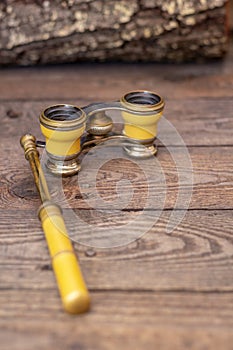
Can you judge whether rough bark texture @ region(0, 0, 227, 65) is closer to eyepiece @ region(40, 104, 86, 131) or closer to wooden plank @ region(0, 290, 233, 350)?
eyepiece @ region(40, 104, 86, 131)

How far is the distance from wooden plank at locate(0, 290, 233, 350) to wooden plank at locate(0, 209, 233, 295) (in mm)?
21

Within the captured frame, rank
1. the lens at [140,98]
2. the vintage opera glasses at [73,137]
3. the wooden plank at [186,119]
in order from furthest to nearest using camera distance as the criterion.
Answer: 1. the wooden plank at [186,119]
2. the lens at [140,98]
3. the vintage opera glasses at [73,137]

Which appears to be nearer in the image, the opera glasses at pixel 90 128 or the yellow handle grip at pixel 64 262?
the yellow handle grip at pixel 64 262

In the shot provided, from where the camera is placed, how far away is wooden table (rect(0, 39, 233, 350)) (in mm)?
656

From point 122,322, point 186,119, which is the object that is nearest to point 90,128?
point 186,119

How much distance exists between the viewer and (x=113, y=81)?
4.82ft

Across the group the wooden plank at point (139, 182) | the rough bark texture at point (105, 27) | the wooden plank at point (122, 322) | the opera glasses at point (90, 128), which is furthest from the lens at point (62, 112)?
the rough bark texture at point (105, 27)

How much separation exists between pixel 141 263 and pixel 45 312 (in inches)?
6.1

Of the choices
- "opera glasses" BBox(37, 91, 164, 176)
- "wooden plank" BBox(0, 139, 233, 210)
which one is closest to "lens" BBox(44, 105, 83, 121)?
"opera glasses" BBox(37, 91, 164, 176)

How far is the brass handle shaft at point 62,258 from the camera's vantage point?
0.67 meters

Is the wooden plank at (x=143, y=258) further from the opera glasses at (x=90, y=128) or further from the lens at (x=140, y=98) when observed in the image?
the lens at (x=140, y=98)

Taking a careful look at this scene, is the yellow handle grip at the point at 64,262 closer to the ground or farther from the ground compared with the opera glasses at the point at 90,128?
closer to the ground

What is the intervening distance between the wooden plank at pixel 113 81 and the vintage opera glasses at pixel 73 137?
334mm

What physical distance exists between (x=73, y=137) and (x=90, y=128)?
9cm
